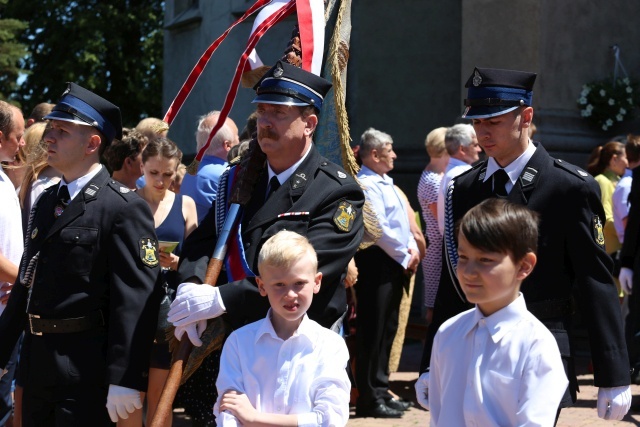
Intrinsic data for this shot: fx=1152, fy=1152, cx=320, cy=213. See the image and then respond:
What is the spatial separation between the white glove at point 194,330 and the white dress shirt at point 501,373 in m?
1.26

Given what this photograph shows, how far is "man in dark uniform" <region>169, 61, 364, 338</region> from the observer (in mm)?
4504

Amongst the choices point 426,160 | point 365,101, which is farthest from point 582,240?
point 365,101

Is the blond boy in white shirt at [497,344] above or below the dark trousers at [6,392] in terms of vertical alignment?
above

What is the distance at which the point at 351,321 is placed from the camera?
8.77 m

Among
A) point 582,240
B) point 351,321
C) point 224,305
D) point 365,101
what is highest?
point 365,101

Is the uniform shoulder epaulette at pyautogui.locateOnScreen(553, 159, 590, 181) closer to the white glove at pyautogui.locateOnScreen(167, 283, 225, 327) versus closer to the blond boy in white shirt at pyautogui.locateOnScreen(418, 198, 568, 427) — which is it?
the blond boy in white shirt at pyautogui.locateOnScreen(418, 198, 568, 427)

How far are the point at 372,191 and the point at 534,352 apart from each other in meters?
5.04

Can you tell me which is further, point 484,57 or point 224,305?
point 484,57

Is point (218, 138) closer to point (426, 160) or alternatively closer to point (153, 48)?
point (426, 160)

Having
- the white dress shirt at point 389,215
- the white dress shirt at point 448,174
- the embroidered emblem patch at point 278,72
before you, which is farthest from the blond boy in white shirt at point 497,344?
the white dress shirt at point 448,174

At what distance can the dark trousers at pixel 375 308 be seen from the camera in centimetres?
843

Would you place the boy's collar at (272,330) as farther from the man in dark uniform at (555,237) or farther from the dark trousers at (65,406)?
the dark trousers at (65,406)

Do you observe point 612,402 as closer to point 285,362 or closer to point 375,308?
point 285,362

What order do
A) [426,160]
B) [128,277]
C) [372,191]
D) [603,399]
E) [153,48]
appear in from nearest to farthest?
1. [603,399]
2. [128,277]
3. [372,191]
4. [426,160]
5. [153,48]
